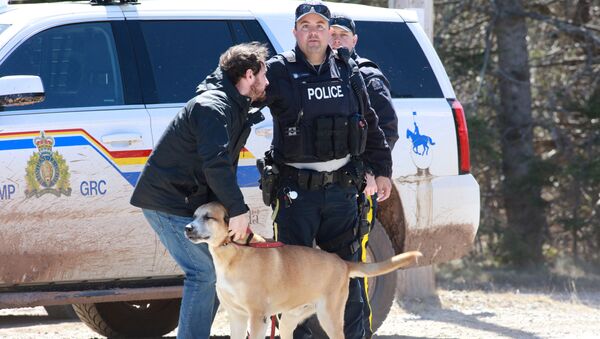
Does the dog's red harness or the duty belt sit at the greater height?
the duty belt

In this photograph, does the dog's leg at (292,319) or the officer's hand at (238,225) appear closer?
the officer's hand at (238,225)

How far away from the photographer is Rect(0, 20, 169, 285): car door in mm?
5602

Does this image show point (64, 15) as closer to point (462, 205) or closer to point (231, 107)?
point (231, 107)

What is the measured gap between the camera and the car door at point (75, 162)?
560 centimetres

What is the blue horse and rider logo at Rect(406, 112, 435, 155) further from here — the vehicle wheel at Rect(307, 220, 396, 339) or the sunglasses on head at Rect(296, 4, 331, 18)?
the sunglasses on head at Rect(296, 4, 331, 18)

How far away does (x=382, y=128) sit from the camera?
18.5 ft

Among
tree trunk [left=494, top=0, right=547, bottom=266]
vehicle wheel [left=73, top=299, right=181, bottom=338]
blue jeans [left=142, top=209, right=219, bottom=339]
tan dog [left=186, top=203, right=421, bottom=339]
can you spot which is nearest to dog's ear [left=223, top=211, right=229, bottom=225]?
tan dog [left=186, top=203, right=421, bottom=339]

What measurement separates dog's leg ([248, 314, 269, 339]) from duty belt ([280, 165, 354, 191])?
0.70 meters

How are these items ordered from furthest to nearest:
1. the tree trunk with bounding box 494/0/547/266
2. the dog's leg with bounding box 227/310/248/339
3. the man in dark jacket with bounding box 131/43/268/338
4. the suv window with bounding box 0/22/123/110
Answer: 1. the tree trunk with bounding box 494/0/547/266
2. the suv window with bounding box 0/22/123/110
3. the dog's leg with bounding box 227/310/248/339
4. the man in dark jacket with bounding box 131/43/268/338

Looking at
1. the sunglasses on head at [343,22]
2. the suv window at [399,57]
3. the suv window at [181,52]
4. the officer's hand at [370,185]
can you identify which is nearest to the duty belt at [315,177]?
the officer's hand at [370,185]

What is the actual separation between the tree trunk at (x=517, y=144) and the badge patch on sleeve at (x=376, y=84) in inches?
236

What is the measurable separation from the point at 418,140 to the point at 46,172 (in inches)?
85.2

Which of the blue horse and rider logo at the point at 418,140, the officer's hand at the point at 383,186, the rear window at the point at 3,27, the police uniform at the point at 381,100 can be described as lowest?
the officer's hand at the point at 383,186

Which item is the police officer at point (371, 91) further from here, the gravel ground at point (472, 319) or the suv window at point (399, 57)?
the gravel ground at point (472, 319)
